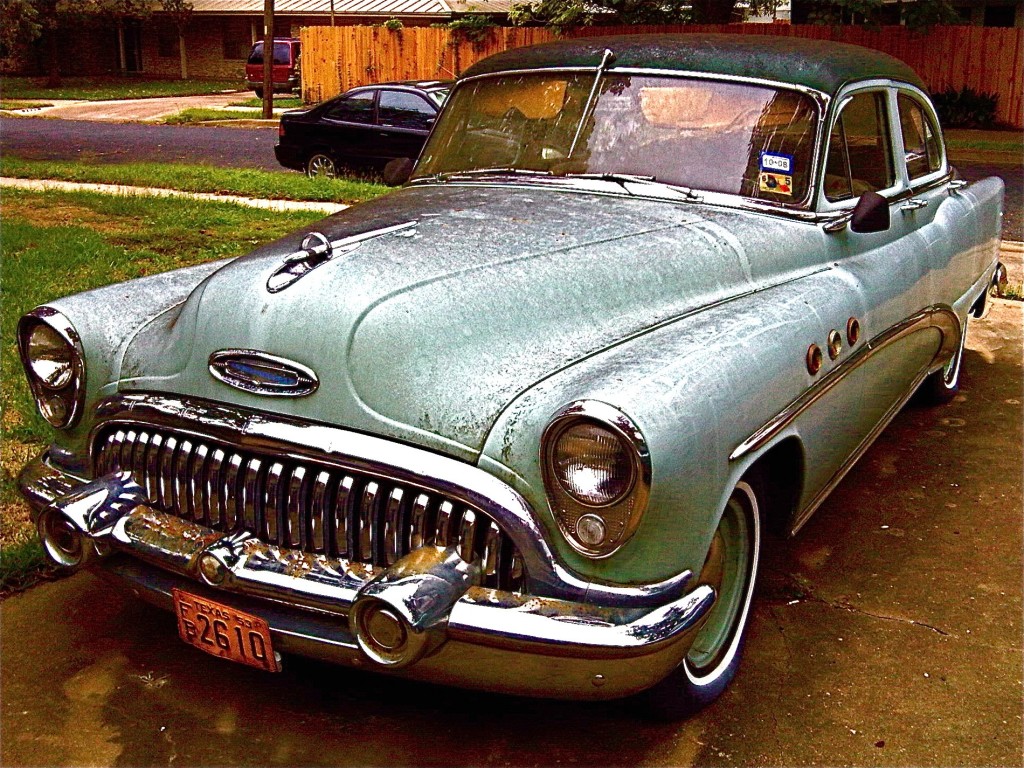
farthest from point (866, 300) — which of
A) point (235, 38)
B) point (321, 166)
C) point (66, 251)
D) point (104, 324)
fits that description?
point (235, 38)

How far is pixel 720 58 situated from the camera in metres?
3.95

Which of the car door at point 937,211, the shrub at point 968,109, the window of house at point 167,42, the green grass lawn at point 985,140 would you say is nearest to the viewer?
the car door at point 937,211

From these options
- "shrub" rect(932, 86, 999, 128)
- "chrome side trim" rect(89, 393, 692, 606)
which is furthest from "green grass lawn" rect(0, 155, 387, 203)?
"shrub" rect(932, 86, 999, 128)

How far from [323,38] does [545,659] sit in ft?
83.6

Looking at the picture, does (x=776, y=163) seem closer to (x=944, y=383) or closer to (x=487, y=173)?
(x=487, y=173)

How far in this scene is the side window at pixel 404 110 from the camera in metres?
12.7

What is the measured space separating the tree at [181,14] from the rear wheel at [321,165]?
25.5 meters

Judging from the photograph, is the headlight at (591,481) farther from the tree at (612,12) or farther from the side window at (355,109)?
the tree at (612,12)

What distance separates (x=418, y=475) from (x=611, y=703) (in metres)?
0.91

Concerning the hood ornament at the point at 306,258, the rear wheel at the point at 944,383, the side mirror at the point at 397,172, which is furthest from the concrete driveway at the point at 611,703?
the side mirror at the point at 397,172

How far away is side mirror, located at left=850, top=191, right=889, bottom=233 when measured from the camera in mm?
3775

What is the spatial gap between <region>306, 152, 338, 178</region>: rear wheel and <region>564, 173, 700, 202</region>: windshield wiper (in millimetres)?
9760

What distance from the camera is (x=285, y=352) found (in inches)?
110

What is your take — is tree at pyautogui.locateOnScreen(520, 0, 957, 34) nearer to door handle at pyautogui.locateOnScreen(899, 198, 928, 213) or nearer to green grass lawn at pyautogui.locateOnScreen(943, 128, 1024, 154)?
green grass lawn at pyautogui.locateOnScreen(943, 128, 1024, 154)
